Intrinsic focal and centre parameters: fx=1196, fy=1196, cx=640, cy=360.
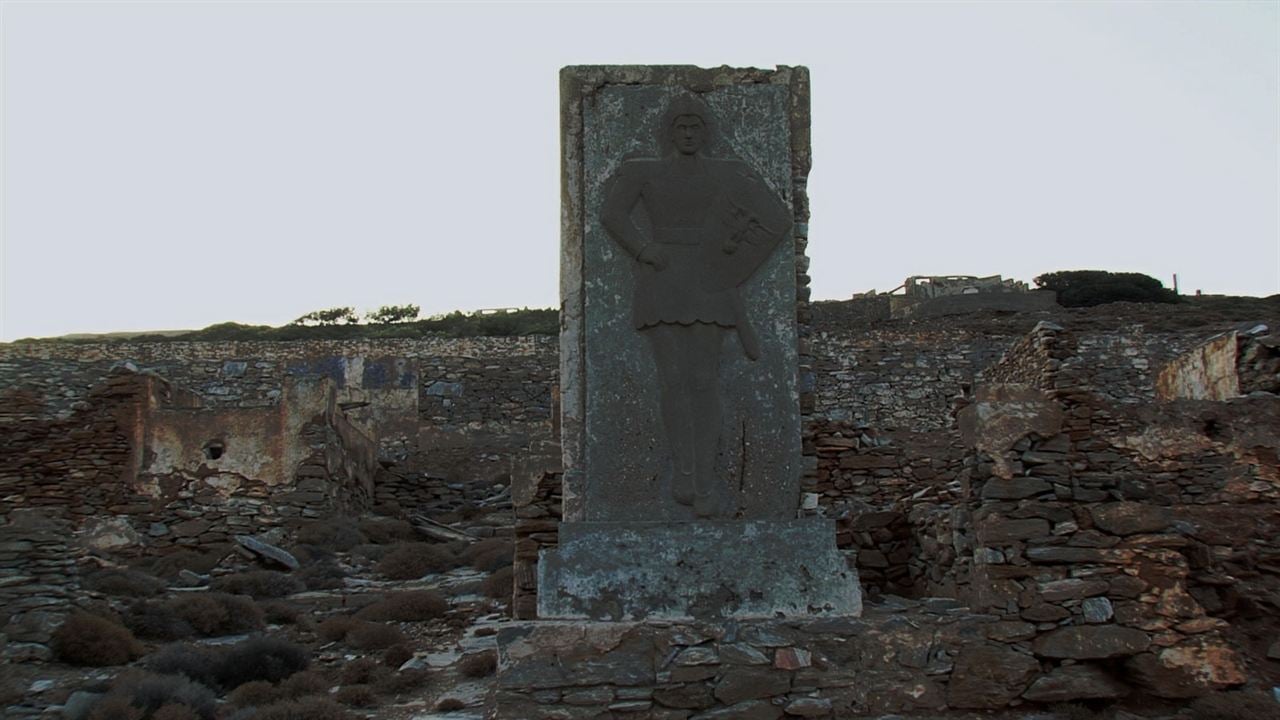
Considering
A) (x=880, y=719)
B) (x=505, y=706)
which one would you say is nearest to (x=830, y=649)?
(x=880, y=719)

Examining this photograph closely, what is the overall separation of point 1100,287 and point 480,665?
3781 centimetres

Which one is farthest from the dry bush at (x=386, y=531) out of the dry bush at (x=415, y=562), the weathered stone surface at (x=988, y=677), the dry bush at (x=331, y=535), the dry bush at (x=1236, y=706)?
the dry bush at (x=1236, y=706)

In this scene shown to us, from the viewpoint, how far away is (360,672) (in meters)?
8.66

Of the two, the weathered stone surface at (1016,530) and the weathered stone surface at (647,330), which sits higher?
the weathered stone surface at (647,330)

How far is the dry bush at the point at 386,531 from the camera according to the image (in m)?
16.6

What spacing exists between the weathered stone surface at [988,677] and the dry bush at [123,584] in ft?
30.0

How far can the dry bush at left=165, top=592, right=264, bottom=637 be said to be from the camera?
10.6 metres

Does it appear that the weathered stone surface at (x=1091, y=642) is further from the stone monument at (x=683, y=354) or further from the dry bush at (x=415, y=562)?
the dry bush at (x=415, y=562)

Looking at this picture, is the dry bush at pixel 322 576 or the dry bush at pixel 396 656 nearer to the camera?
the dry bush at pixel 396 656

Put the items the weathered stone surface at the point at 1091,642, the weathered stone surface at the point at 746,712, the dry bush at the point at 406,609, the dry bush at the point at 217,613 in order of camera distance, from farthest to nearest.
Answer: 1. the dry bush at the point at 406,609
2. the dry bush at the point at 217,613
3. the weathered stone surface at the point at 1091,642
4. the weathered stone surface at the point at 746,712

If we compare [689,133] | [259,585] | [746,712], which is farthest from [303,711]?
[259,585]

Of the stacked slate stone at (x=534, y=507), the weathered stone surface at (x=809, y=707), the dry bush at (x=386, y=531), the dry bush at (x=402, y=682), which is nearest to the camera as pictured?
the weathered stone surface at (x=809, y=707)

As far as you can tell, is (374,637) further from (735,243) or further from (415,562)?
(735,243)

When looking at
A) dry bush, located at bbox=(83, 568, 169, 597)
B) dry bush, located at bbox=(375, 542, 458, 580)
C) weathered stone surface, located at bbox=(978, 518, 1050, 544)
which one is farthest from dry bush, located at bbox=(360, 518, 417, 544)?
weathered stone surface, located at bbox=(978, 518, 1050, 544)
